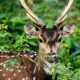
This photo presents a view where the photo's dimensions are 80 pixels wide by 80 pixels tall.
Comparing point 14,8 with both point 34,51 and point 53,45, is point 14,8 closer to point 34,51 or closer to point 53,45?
point 34,51

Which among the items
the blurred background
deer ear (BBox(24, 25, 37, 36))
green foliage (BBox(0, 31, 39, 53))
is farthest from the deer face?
green foliage (BBox(0, 31, 39, 53))

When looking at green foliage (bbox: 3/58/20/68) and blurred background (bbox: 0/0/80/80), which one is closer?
green foliage (bbox: 3/58/20/68)

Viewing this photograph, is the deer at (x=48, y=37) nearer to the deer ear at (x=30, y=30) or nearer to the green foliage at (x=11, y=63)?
the deer ear at (x=30, y=30)

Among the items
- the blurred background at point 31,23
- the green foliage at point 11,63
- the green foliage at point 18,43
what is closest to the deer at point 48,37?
the blurred background at point 31,23

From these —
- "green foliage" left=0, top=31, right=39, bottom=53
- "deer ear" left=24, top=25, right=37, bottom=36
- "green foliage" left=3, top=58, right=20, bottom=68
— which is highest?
"deer ear" left=24, top=25, right=37, bottom=36

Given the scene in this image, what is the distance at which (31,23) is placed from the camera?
41.8 feet

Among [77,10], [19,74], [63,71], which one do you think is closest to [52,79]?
[63,71]

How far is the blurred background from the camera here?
40.1ft

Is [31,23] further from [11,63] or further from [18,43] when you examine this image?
[11,63]

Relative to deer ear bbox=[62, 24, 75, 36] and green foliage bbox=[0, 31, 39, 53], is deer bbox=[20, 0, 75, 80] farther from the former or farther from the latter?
green foliage bbox=[0, 31, 39, 53]

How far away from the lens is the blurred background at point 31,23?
12211 mm

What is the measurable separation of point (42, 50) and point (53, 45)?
0.22m

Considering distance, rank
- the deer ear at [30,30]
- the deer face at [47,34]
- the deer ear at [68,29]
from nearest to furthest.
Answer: the deer face at [47,34] → the deer ear at [30,30] → the deer ear at [68,29]

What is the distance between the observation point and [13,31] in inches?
537
